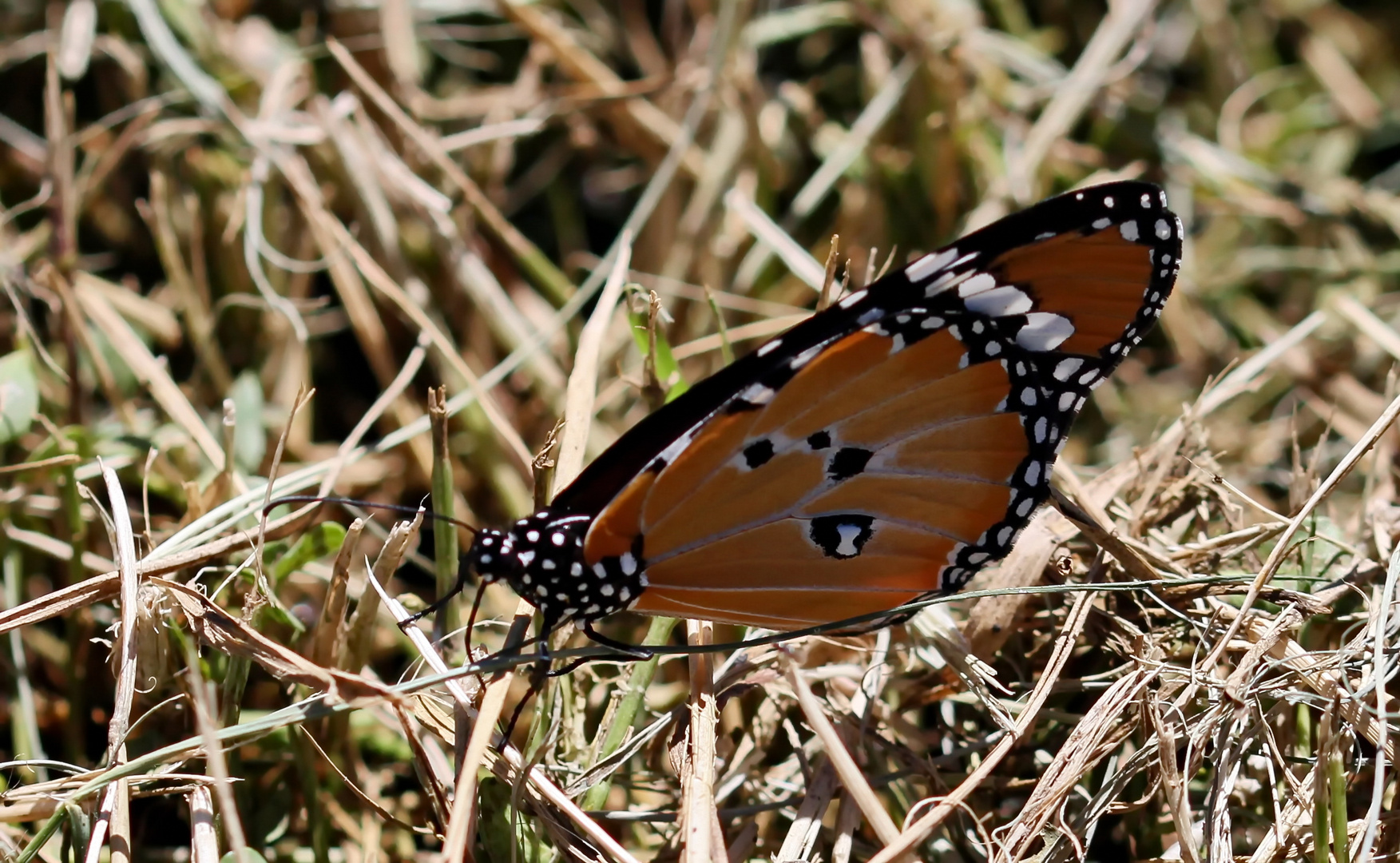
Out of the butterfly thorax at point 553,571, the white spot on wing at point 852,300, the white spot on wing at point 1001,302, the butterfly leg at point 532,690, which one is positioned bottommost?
the butterfly leg at point 532,690

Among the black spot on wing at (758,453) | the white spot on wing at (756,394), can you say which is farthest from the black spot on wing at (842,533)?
the white spot on wing at (756,394)

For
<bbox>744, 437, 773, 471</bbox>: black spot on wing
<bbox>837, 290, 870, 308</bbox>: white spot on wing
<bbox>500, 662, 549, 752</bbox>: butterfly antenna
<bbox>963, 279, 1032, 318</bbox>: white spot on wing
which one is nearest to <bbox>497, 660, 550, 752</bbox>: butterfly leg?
<bbox>500, 662, 549, 752</bbox>: butterfly antenna

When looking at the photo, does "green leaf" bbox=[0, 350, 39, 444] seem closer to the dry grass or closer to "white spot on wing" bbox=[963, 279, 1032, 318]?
the dry grass

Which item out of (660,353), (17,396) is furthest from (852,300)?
Result: (17,396)

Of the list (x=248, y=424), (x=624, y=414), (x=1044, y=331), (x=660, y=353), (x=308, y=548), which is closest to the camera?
(x=1044, y=331)

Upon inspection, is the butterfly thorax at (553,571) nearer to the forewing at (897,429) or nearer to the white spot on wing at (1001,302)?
the forewing at (897,429)

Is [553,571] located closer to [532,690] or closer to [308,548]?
[532,690]

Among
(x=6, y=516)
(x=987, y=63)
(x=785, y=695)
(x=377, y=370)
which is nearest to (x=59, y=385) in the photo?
(x=6, y=516)
